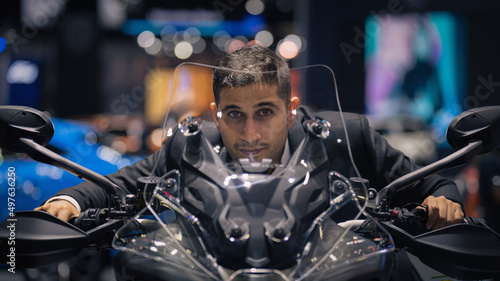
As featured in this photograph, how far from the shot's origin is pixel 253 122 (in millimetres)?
1510

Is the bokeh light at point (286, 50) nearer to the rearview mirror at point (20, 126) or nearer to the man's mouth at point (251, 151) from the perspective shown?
the man's mouth at point (251, 151)

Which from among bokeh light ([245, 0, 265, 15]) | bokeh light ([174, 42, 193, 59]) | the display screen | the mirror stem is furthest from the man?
bokeh light ([174, 42, 193, 59])

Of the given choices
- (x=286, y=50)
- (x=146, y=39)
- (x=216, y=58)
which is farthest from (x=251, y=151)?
(x=146, y=39)

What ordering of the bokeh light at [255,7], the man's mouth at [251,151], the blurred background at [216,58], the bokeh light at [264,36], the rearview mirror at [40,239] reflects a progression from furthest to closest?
the bokeh light at [264,36], the bokeh light at [255,7], the blurred background at [216,58], the man's mouth at [251,151], the rearview mirror at [40,239]

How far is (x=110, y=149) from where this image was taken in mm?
5660

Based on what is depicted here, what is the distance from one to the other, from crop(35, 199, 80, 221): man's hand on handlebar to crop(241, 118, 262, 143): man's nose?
613 mm

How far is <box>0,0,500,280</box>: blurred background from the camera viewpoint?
580cm

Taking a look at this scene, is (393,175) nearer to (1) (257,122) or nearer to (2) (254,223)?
(1) (257,122)

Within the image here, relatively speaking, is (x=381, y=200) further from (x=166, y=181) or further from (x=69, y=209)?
(x=69, y=209)

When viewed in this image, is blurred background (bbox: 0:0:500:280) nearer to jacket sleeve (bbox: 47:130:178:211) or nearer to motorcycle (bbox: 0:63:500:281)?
jacket sleeve (bbox: 47:130:178:211)

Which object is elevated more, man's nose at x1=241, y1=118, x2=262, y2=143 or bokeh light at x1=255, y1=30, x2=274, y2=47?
man's nose at x1=241, y1=118, x2=262, y2=143

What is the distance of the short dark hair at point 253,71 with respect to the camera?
1.52 m

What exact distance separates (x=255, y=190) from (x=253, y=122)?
0.32 metres

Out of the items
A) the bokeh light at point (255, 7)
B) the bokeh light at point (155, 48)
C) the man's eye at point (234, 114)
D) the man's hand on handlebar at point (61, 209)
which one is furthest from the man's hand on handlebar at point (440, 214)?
the bokeh light at point (155, 48)
